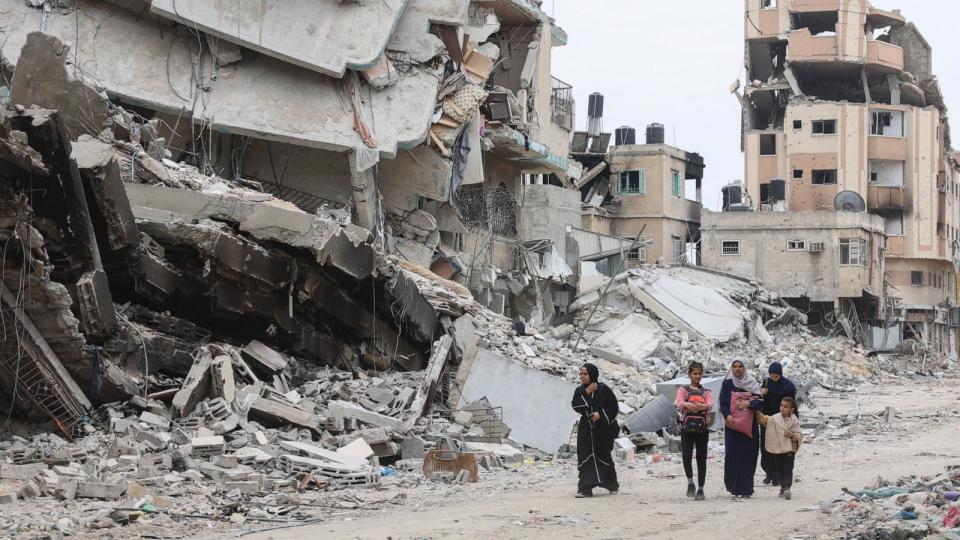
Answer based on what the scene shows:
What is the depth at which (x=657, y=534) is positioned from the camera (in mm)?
9094

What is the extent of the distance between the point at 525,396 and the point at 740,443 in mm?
5821

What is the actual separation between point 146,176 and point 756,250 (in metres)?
34.9

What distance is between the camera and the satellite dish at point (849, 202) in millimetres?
51094

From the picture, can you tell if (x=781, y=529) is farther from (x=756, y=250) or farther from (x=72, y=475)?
(x=756, y=250)

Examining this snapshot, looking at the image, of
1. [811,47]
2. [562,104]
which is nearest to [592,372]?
[562,104]

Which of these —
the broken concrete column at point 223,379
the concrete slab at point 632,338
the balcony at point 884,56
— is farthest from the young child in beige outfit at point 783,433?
the balcony at point 884,56

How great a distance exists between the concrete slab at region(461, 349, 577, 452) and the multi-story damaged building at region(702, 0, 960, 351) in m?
32.2

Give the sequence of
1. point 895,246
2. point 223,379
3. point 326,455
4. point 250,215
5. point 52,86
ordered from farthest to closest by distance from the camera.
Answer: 1. point 895,246
2. point 52,86
3. point 250,215
4. point 223,379
5. point 326,455

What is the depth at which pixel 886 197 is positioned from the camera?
178ft

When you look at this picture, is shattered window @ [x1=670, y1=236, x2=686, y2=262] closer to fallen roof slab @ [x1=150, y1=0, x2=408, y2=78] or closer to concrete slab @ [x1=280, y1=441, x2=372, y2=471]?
fallen roof slab @ [x1=150, y1=0, x2=408, y2=78]

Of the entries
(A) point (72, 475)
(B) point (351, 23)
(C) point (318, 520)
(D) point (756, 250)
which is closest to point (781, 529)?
(C) point (318, 520)

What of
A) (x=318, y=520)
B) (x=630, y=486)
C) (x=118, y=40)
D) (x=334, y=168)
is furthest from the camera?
(x=334, y=168)

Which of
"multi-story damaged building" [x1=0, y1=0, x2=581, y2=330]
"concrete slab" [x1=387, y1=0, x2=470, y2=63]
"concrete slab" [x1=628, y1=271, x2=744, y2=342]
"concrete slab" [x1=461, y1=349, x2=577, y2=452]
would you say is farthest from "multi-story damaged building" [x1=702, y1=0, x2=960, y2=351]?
"concrete slab" [x1=461, y1=349, x2=577, y2=452]

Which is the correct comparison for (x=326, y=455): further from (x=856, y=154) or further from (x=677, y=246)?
(x=856, y=154)
